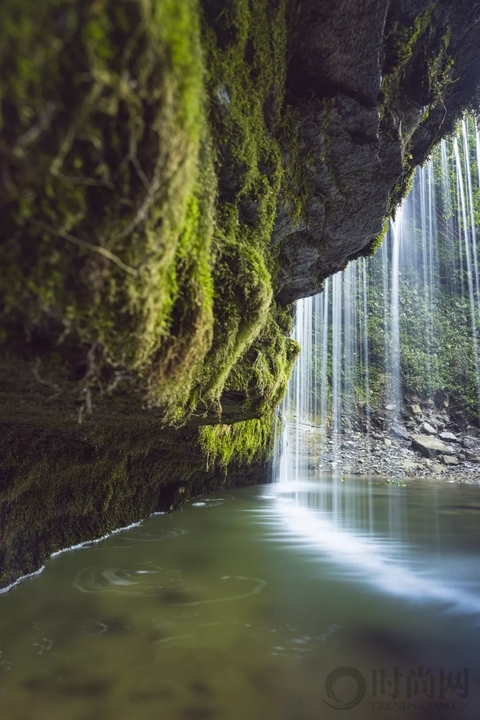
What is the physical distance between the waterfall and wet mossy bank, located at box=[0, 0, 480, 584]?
684 inches

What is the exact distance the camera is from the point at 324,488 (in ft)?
53.5

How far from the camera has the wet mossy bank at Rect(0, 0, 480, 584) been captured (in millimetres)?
1516

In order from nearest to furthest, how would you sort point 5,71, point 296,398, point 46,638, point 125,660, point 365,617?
1. point 5,71
2. point 125,660
3. point 46,638
4. point 365,617
5. point 296,398

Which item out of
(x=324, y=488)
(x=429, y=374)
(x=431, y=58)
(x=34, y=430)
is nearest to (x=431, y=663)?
(x=34, y=430)

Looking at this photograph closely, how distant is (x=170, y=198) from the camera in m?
1.80

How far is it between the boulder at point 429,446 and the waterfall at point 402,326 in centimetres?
201

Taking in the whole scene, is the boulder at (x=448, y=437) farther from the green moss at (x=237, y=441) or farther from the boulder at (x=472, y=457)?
the green moss at (x=237, y=441)

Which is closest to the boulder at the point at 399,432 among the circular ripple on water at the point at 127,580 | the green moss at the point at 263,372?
the green moss at the point at 263,372

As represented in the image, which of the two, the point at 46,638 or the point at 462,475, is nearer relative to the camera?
the point at 46,638

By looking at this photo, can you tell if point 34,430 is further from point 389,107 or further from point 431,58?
point 431,58

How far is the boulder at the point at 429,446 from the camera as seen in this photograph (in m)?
22.5

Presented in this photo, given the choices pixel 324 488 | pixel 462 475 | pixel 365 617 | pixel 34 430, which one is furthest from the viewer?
pixel 462 475

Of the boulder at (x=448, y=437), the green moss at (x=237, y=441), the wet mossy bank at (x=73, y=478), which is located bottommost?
the wet mossy bank at (x=73, y=478)

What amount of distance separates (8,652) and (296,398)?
21.4 metres
